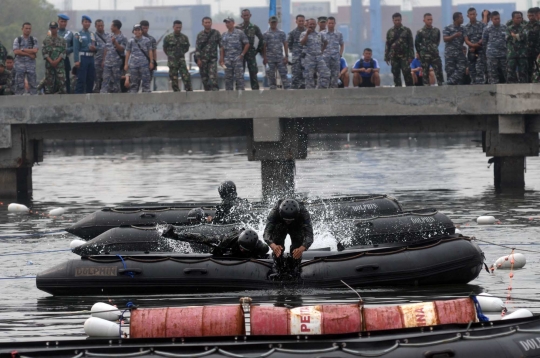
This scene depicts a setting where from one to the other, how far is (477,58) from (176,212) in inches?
359

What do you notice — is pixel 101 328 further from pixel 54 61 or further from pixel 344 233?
pixel 54 61

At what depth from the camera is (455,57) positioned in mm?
26922

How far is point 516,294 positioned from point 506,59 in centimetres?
1112

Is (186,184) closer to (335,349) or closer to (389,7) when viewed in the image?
(335,349)

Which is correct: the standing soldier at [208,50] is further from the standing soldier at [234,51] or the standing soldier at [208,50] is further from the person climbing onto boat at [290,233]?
the person climbing onto boat at [290,233]

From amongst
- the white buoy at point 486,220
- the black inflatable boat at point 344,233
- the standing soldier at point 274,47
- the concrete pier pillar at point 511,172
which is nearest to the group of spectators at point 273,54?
the standing soldier at point 274,47

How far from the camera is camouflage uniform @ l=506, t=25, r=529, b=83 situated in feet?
84.6

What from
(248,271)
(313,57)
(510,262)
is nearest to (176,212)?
(248,271)

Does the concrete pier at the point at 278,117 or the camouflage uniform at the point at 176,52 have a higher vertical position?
the camouflage uniform at the point at 176,52

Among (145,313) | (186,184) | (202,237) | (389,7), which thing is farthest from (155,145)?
(389,7)

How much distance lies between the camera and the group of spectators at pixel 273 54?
26.5 meters

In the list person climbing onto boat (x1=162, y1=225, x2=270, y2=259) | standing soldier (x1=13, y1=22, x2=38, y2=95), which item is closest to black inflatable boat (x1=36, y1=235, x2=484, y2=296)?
person climbing onto boat (x1=162, y1=225, x2=270, y2=259)

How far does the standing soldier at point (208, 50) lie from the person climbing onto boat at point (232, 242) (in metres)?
9.50

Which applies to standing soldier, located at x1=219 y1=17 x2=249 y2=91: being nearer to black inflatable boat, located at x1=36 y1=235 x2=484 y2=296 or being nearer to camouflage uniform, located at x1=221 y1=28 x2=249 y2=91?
camouflage uniform, located at x1=221 y1=28 x2=249 y2=91
